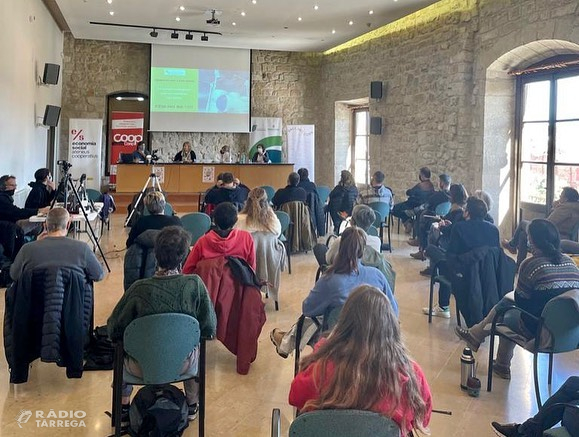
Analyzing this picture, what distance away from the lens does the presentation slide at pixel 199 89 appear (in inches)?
532

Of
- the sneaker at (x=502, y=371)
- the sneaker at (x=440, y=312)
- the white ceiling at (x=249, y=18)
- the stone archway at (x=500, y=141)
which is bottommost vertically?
the sneaker at (x=502, y=371)

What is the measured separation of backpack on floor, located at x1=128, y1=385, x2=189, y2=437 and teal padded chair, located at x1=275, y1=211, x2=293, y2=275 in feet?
11.7

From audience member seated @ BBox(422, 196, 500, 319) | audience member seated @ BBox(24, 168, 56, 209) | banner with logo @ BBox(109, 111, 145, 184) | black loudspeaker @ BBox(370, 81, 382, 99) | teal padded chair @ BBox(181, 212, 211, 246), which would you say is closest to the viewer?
audience member seated @ BBox(422, 196, 500, 319)

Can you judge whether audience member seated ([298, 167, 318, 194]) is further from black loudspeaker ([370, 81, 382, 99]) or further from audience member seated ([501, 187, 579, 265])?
black loudspeaker ([370, 81, 382, 99])

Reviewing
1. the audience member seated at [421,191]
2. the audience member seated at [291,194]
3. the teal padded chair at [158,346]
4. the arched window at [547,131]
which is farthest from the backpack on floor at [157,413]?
the arched window at [547,131]

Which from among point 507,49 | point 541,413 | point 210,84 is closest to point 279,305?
point 541,413

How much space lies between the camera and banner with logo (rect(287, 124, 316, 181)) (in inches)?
568

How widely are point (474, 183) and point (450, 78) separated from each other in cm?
203

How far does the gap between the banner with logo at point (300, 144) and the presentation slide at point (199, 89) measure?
128 centimetres

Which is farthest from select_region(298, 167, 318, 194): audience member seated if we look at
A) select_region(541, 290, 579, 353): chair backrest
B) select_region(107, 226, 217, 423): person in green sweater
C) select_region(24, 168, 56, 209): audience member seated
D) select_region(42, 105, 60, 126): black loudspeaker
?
select_region(42, 105, 60, 126): black loudspeaker

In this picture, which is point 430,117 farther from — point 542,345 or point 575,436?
point 575,436

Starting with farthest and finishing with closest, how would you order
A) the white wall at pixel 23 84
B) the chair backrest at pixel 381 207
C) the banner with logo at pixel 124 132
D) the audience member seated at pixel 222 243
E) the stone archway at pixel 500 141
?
the banner with logo at pixel 124 132
the stone archway at pixel 500 141
the white wall at pixel 23 84
the chair backrest at pixel 381 207
the audience member seated at pixel 222 243

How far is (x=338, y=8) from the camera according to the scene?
9938mm

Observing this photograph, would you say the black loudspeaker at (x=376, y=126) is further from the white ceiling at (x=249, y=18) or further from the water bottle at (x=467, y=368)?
the water bottle at (x=467, y=368)
